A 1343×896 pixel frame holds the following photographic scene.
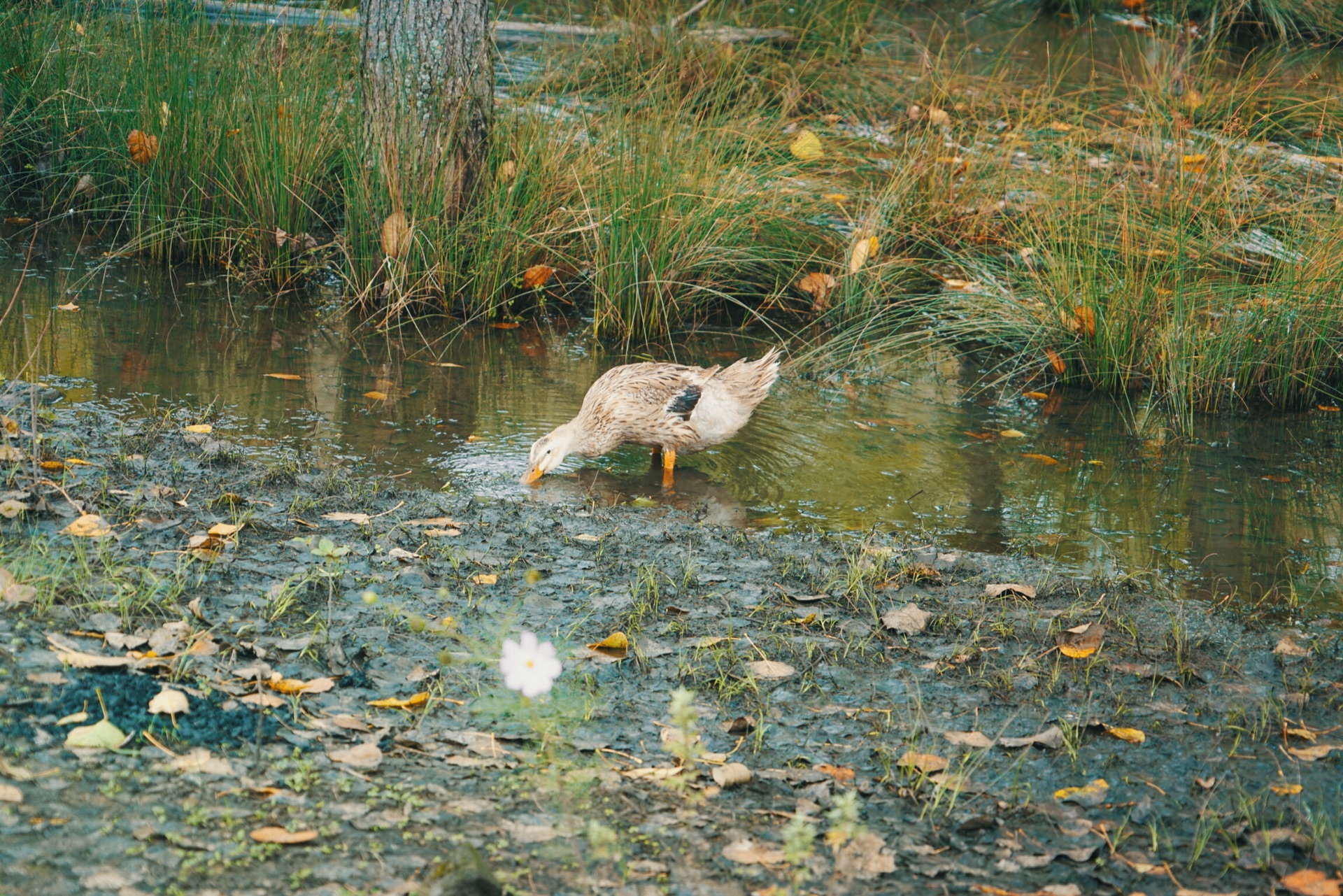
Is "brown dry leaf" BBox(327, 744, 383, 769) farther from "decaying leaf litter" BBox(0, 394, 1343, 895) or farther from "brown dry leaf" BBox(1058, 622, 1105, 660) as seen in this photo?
"brown dry leaf" BBox(1058, 622, 1105, 660)

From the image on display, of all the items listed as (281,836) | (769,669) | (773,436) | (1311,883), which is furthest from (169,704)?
(773,436)

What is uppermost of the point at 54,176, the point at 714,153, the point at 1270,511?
the point at 714,153

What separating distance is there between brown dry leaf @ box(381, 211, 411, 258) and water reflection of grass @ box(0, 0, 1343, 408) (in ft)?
0.27

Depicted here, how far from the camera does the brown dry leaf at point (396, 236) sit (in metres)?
7.16

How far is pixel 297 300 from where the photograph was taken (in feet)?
26.0

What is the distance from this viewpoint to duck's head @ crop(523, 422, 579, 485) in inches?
217

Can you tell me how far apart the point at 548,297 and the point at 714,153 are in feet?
5.00

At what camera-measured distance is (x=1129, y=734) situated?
3393 millimetres

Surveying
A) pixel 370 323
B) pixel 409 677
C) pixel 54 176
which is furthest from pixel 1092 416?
pixel 54 176

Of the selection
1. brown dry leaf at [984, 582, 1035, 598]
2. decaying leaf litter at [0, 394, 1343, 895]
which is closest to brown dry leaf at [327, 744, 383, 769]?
decaying leaf litter at [0, 394, 1343, 895]

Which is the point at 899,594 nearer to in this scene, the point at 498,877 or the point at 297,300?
the point at 498,877

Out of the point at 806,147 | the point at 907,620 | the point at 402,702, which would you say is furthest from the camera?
the point at 806,147

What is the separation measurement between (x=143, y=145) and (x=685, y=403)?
4264 millimetres

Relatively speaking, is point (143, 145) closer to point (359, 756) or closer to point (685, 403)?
point (685, 403)
